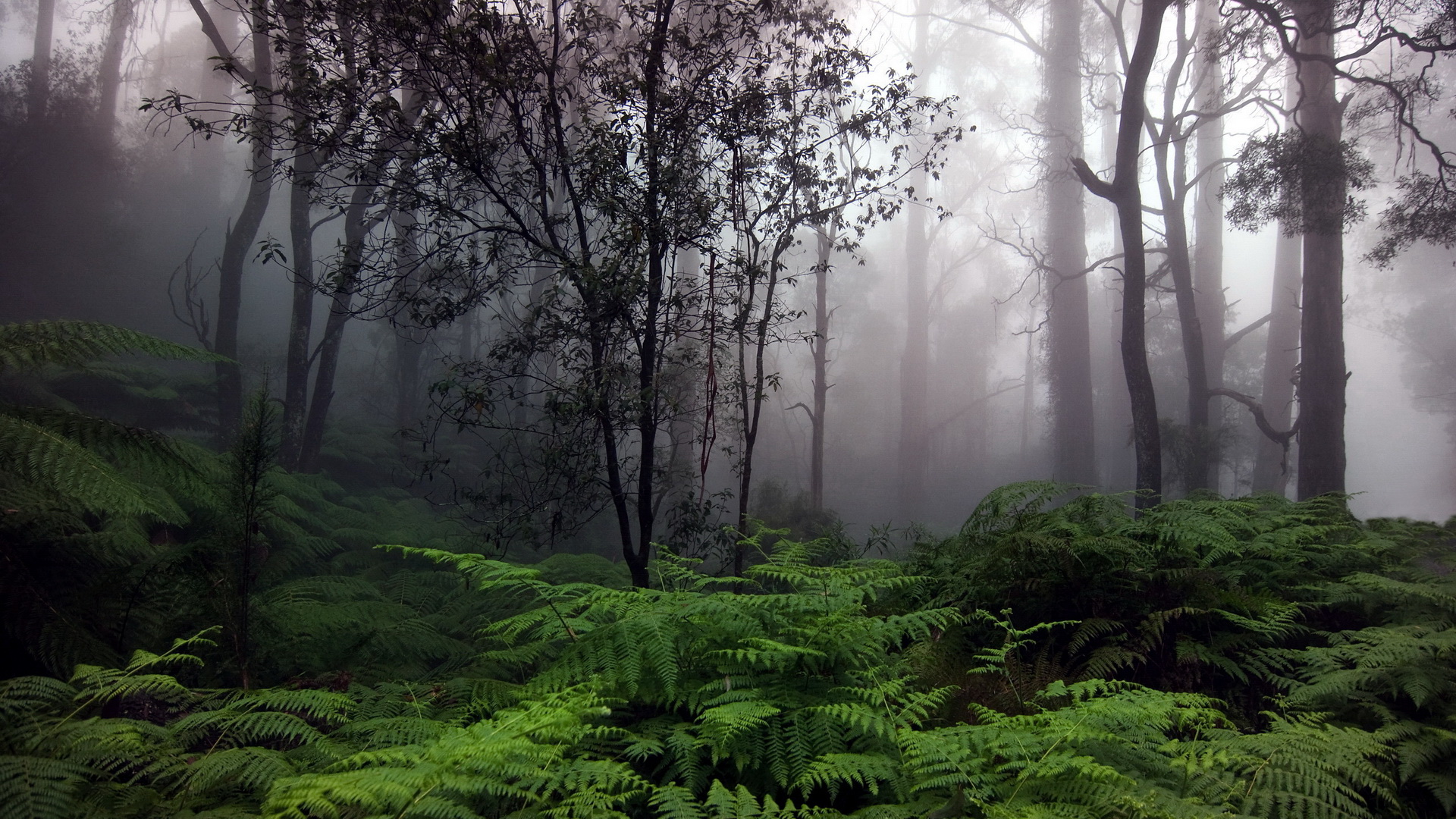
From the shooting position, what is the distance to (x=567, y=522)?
14.6 ft

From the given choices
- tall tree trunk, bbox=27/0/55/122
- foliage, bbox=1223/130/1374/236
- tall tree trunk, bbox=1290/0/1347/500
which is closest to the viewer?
foliage, bbox=1223/130/1374/236

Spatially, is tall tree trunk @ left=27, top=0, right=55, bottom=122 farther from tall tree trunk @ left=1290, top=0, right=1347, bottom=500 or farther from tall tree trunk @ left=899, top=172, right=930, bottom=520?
tall tree trunk @ left=899, top=172, right=930, bottom=520

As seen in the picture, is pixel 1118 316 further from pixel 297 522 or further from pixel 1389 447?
pixel 297 522

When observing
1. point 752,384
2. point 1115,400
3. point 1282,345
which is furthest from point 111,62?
point 1115,400

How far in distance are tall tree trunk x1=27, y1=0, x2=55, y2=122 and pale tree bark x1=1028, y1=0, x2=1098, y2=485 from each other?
23.0 m

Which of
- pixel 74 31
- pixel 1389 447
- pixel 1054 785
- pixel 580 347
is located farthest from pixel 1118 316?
pixel 74 31

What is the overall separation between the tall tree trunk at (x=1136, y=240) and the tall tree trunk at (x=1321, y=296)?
184 centimetres

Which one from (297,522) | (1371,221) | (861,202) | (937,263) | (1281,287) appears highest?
(937,263)

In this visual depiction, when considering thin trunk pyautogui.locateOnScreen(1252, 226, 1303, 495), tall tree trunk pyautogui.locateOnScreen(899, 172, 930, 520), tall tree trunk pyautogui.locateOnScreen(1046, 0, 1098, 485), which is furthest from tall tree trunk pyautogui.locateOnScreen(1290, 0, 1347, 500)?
tall tree trunk pyautogui.locateOnScreen(899, 172, 930, 520)

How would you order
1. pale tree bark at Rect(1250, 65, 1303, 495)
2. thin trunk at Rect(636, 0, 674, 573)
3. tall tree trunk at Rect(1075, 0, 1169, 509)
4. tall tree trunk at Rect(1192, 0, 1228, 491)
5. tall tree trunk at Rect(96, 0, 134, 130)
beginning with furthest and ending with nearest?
tall tree trunk at Rect(1192, 0, 1228, 491), pale tree bark at Rect(1250, 65, 1303, 495), tall tree trunk at Rect(96, 0, 134, 130), tall tree trunk at Rect(1075, 0, 1169, 509), thin trunk at Rect(636, 0, 674, 573)

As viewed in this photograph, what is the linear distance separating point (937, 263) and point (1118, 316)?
12.2 meters

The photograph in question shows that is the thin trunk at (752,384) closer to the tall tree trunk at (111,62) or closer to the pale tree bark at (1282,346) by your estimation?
the pale tree bark at (1282,346)

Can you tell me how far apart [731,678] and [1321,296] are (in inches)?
437

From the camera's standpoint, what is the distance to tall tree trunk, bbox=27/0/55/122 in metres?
14.2
